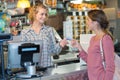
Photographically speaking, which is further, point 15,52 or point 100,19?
point 15,52

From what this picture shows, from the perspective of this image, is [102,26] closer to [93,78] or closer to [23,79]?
[93,78]

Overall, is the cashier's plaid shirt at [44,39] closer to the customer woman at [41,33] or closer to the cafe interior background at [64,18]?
the customer woman at [41,33]

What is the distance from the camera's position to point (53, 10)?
5.56 metres

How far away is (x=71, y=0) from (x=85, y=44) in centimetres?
308

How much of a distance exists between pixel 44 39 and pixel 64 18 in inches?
91.2

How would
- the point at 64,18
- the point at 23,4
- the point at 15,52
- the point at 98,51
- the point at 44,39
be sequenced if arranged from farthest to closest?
the point at 23,4 < the point at 64,18 < the point at 44,39 < the point at 15,52 < the point at 98,51

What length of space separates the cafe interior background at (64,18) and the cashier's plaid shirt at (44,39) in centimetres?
38

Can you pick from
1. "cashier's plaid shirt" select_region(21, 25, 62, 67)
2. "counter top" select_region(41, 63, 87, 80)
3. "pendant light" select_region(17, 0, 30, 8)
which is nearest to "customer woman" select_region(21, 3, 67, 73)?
"cashier's plaid shirt" select_region(21, 25, 62, 67)

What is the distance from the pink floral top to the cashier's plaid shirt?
2.10 ft

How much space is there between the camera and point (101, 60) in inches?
101

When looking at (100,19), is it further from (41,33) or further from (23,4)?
(23,4)

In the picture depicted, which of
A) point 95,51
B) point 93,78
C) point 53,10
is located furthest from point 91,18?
point 53,10

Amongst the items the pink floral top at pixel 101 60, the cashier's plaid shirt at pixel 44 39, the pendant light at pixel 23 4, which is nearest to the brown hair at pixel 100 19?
the pink floral top at pixel 101 60

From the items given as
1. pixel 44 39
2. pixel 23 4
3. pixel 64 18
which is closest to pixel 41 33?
pixel 44 39
